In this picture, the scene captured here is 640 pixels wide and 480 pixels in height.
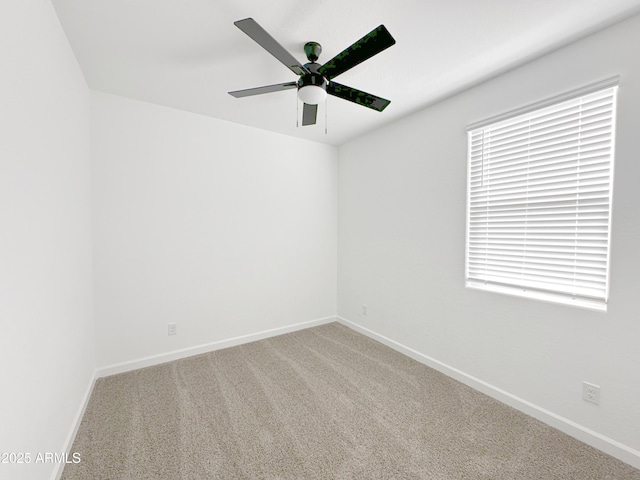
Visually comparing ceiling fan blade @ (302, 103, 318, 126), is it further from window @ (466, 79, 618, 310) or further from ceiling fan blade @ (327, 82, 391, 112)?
window @ (466, 79, 618, 310)

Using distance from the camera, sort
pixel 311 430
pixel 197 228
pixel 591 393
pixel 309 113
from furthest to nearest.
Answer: pixel 197 228, pixel 309 113, pixel 311 430, pixel 591 393

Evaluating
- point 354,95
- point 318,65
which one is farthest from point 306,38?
point 354,95

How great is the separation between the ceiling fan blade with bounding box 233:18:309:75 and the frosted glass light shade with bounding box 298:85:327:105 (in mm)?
107

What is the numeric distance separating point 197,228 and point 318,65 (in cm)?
201

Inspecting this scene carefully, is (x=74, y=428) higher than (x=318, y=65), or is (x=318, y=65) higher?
(x=318, y=65)

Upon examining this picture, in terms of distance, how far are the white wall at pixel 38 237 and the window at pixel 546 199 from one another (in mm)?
2851

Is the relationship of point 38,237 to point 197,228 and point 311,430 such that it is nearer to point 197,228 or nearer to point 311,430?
point 197,228

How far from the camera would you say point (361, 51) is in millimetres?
1444

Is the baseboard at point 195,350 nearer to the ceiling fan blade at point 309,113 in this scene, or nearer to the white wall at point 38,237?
the white wall at point 38,237

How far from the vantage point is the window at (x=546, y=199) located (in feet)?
5.36

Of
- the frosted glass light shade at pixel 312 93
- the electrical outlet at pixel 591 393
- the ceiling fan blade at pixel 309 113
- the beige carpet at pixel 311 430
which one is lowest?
the beige carpet at pixel 311 430

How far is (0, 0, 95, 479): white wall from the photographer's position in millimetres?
1026

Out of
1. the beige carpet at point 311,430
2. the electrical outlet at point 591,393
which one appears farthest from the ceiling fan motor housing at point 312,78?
the electrical outlet at point 591,393

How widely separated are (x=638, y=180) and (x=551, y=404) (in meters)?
1.54
